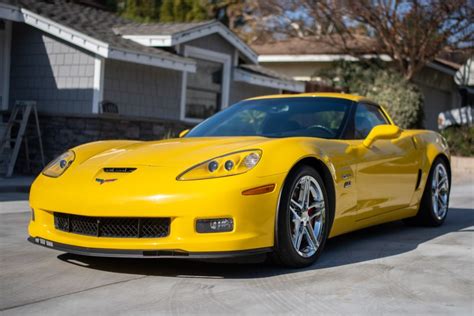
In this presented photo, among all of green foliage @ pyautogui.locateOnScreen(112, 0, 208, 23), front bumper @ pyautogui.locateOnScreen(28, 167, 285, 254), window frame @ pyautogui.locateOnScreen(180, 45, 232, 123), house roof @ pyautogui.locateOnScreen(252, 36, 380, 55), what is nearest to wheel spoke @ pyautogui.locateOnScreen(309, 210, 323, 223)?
front bumper @ pyautogui.locateOnScreen(28, 167, 285, 254)

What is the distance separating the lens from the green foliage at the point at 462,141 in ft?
55.2

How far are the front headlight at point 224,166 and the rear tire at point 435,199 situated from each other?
9.44 feet

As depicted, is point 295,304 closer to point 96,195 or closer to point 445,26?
point 96,195

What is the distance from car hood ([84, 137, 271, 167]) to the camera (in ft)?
14.9

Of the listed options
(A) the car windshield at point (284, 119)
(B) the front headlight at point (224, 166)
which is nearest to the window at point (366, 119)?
(A) the car windshield at point (284, 119)

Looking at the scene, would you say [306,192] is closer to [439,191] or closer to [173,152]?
[173,152]

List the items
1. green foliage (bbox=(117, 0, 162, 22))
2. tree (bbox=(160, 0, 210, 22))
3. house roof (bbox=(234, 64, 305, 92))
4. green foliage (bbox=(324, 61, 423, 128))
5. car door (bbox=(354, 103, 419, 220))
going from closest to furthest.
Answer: car door (bbox=(354, 103, 419, 220)) < house roof (bbox=(234, 64, 305, 92)) < green foliage (bbox=(324, 61, 423, 128)) < tree (bbox=(160, 0, 210, 22)) < green foliage (bbox=(117, 0, 162, 22))

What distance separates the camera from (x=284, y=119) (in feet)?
19.1

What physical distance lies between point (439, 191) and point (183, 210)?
3699 mm

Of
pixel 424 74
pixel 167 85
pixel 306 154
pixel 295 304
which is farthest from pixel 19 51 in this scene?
pixel 424 74

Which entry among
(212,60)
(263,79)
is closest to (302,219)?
(212,60)

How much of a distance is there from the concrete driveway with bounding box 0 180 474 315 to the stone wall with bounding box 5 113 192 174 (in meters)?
6.76

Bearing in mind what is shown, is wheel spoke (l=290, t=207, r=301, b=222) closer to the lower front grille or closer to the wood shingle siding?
the lower front grille

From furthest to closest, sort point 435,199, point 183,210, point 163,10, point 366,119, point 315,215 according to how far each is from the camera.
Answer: point 163,10, point 435,199, point 366,119, point 315,215, point 183,210
